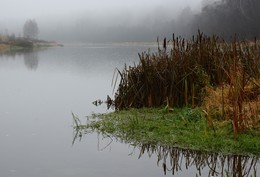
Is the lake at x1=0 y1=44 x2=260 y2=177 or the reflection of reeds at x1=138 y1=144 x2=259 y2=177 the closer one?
the reflection of reeds at x1=138 y1=144 x2=259 y2=177

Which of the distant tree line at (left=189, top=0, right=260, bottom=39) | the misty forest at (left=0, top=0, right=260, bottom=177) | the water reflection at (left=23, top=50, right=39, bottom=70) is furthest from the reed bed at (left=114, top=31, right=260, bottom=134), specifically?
the distant tree line at (left=189, top=0, right=260, bottom=39)

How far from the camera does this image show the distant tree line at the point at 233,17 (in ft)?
245

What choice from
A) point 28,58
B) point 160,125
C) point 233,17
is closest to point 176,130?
point 160,125

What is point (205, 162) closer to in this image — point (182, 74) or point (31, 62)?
point (182, 74)

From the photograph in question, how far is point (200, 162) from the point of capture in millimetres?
8461

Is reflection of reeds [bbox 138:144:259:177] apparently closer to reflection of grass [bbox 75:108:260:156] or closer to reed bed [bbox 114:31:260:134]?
reflection of grass [bbox 75:108:260:156]

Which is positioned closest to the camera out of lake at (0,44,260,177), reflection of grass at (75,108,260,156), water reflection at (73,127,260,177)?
water reflection at (73,127,260,177)

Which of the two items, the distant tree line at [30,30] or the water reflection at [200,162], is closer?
the water reflection at [200,162]

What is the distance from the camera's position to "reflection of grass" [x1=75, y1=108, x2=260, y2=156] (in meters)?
8.95

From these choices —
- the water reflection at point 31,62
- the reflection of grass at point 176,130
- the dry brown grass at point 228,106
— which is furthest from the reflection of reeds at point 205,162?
the water reflection at point 31,62

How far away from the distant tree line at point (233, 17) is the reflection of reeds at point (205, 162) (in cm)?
6509

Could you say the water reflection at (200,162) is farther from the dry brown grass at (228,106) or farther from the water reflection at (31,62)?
the water reflection at (31,62)

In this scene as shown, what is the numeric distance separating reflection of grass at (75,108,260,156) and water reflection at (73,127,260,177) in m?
0.23

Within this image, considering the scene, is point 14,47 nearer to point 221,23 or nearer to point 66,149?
point 221,23
